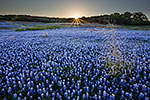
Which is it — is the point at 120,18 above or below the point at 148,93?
above

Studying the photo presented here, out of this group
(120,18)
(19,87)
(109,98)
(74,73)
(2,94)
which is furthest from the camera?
(120,18)

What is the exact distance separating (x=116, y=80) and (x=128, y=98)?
1.76 feet

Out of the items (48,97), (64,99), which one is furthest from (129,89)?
(48,97)

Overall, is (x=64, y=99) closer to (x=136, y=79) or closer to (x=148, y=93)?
(x=148, y=93)

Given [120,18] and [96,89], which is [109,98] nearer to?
[96,89]

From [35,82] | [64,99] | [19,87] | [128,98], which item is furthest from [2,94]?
[128,98]

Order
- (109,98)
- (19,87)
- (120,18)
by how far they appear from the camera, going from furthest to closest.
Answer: (120,18) → (19,87) → (109,98)

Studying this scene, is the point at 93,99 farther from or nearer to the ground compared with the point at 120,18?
nearer to the ground

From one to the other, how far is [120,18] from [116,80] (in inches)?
1653

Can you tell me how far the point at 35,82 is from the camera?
2443 millimetres

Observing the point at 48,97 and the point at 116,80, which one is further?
the point at 116,80

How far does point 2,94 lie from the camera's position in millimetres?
2098

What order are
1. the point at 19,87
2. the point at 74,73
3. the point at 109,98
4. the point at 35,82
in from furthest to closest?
the point at 74,73
the point at 35,82
the point at 19,87
the point at 109,98

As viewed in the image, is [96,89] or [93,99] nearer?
[93,99]
